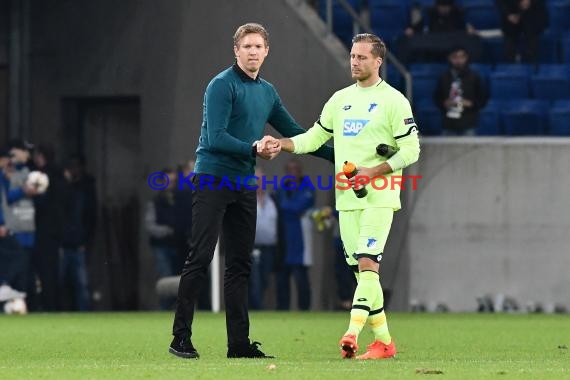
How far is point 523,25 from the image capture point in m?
20.6

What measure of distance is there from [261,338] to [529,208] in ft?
25.3

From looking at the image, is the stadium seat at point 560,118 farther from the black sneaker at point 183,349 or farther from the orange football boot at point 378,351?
the black sneaker at point 183,349

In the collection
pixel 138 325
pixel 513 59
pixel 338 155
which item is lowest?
pixel 138 325

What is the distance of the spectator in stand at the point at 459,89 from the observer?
64.8 ft

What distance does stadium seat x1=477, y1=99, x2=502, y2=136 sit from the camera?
20.6 m

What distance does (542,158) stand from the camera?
2002 cm

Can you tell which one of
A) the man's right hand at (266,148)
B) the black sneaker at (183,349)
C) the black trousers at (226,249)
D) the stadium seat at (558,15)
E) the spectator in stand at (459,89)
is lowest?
the black sneaker at (183,349)

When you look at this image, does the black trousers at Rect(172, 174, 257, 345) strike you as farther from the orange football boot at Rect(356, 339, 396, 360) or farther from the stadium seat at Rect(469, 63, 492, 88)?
the stadium seat at Rect(469, 63, 492, 88)

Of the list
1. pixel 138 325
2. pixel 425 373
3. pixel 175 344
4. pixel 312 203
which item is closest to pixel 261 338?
pixel 138 325

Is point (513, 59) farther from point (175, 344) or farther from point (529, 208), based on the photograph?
point (175, 344)

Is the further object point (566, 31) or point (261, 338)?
point (566, 31)

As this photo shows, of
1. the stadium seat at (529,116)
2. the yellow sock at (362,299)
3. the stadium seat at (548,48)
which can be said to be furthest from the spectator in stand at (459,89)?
the yellow sock at (362,299)

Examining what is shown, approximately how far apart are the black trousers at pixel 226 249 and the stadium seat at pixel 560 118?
36.3 feet

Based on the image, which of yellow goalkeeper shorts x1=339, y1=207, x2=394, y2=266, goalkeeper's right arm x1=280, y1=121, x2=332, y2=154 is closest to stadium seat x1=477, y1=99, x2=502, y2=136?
goalkeeper's right arm x1=280, y1=121, x2=332, y2=154
